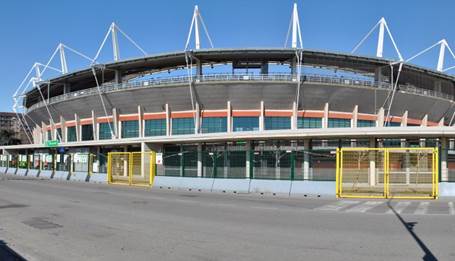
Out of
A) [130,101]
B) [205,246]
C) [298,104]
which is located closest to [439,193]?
[205,246]

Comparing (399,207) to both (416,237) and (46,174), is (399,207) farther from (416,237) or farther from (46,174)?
(46,174)

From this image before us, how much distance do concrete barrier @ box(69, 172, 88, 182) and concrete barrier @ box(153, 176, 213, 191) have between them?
10.3m

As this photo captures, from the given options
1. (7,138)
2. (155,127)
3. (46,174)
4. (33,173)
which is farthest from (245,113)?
(7,138)

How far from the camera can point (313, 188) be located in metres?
23.4

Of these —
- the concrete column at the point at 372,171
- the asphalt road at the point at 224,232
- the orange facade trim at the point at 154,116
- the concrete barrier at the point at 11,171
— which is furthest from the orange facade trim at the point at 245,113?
the asphalt road at the point at 224,232

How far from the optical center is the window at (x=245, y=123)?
181ft

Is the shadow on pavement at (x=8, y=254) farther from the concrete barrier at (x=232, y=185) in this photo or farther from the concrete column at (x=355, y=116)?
the concrete column at (x=355, y=116)

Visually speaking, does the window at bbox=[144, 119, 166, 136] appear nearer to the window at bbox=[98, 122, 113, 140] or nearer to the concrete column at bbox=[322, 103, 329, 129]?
the window at bbox=[98, 122, 113, 140]

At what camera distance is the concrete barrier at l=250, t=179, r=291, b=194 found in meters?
24.3

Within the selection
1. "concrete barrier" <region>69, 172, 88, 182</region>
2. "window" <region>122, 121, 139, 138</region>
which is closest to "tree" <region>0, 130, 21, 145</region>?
"window" <region>122, 121, 139, 138</region>

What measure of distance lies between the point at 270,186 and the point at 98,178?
16.7m

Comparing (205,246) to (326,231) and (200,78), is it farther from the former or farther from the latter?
(200,78)

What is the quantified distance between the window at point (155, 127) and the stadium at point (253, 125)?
128 millimetres

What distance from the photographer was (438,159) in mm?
21672
